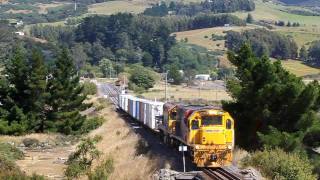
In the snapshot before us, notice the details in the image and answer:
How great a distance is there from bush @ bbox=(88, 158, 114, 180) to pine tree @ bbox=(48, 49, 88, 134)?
36.0 metres

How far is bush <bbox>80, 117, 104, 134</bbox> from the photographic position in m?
91.2

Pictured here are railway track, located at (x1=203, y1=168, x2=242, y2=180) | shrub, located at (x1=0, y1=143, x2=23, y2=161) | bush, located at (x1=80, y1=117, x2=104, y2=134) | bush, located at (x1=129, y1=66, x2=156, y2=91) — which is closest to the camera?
railway track, located at (x1=203, y1=168, x2=242, y2=180)

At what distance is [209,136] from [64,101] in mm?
52637

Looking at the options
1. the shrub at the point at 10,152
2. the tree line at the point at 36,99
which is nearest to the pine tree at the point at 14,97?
the tree line at the point at 36,99

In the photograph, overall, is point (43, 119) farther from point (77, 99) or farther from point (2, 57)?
point (2, 57)

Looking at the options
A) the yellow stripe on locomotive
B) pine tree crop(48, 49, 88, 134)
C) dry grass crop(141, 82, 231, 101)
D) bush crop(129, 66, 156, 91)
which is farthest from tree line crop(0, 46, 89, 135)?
bush crop(129, 66, 156, 91)

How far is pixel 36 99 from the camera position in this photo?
85562 mm

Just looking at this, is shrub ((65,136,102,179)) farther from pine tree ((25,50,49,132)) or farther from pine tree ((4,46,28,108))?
pine tree ((4,46,28,108))

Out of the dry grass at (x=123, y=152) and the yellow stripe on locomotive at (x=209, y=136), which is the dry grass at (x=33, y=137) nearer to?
the dry grass at (x=123, y=152)

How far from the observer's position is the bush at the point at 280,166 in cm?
3622

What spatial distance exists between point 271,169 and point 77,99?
2243 inches

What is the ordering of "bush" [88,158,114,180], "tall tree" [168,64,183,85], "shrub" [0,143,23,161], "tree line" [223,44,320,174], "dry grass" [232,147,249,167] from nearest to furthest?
"dry grass" [232,147,249,167]
"bush" [88,158,114,180]
"tree line" [223,44,320,174]
"shrub" [0,143,23,161]
"tall tree" [168,64,183,85]

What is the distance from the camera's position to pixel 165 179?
37281 millimetres

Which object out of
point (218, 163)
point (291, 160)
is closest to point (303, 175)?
point (291, 160)
